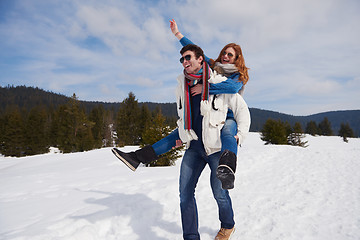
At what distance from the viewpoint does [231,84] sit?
2.24 meters

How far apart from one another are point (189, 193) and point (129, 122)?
2674 centimetres

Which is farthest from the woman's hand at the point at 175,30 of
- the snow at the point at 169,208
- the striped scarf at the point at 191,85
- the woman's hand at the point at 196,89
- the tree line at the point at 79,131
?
the tree line at the point at 79,131

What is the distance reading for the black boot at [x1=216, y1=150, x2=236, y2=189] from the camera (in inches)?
68.0

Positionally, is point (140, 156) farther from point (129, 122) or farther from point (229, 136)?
point (129, 122)

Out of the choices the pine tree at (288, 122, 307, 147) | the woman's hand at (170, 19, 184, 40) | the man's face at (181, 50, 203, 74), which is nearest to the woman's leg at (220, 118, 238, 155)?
the man's face at (181, 50, 203, 74)

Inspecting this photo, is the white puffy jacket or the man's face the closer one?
the white puffy jacket

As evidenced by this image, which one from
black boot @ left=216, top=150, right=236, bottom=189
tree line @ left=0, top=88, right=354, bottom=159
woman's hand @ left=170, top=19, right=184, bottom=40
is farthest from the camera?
tree line @ left=0, top=88, right=354, bottom=159

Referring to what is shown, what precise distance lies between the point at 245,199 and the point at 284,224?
3.99 feet

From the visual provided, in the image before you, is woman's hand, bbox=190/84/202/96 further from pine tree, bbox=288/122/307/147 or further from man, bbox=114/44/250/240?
pine tree, bbox=288/122/307/147

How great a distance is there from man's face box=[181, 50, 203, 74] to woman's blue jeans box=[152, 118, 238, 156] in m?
0.68

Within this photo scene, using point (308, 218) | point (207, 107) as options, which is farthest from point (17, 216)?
point (308, 218)

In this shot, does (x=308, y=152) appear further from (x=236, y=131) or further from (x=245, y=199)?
(x=236, y=131)

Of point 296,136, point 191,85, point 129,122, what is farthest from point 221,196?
point 296,136

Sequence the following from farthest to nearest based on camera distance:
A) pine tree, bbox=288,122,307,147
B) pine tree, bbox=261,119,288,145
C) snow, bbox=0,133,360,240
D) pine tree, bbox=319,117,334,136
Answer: pine tree, bbox=319,117,334,136 < pine tree, bbox=288,122,307,147 < pine tree, bbox=261,119,288,145 < snow, bbox=0,133,360,240
